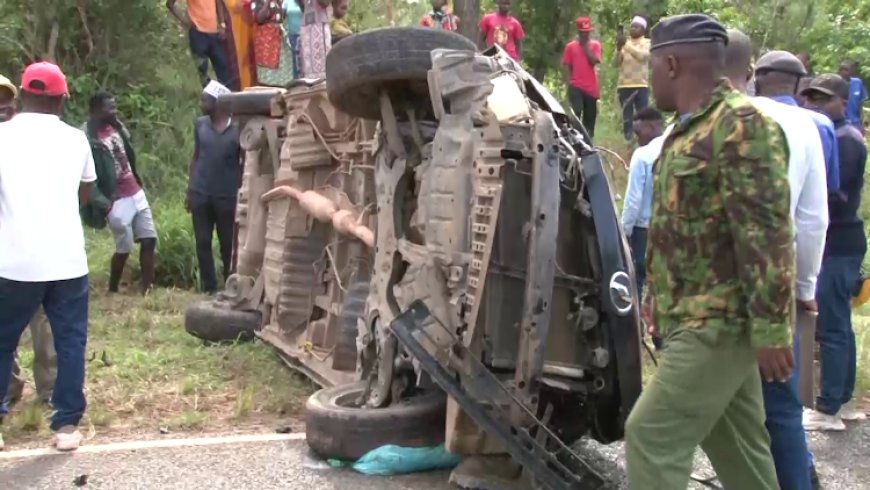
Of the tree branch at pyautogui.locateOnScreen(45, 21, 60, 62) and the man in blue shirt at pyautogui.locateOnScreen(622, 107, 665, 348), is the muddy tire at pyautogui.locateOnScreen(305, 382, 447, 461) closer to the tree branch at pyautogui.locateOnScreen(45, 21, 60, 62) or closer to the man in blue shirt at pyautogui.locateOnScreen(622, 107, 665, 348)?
the man in blue shirt at pyautogui.locateOnScreen(622, 107, 665, 348)

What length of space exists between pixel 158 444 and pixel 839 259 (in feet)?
11.6

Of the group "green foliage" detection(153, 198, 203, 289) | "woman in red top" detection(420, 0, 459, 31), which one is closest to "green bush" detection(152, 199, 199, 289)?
"green foliage" detection(153, 198, 203, 289)

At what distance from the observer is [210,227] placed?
9.46 metres

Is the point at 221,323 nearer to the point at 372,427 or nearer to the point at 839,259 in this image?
the point at 372,427

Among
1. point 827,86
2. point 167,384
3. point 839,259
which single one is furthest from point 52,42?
point 839,259

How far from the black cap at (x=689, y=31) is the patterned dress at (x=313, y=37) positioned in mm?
7468

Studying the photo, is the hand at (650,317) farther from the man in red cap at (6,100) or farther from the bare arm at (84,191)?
the man in red cap at (6,100)

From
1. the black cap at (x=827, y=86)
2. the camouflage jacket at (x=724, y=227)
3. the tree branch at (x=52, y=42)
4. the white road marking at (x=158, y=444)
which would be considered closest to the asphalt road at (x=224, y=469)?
the white road marking at (x=158, y=444)

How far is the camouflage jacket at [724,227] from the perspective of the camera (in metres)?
3.37

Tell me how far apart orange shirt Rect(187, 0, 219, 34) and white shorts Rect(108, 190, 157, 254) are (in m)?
2.36

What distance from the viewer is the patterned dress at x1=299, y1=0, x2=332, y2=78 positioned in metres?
10.8

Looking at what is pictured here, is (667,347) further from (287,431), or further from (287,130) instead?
(287,130)

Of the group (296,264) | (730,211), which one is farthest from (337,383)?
(730,211)

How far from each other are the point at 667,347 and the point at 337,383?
2.91 metres
